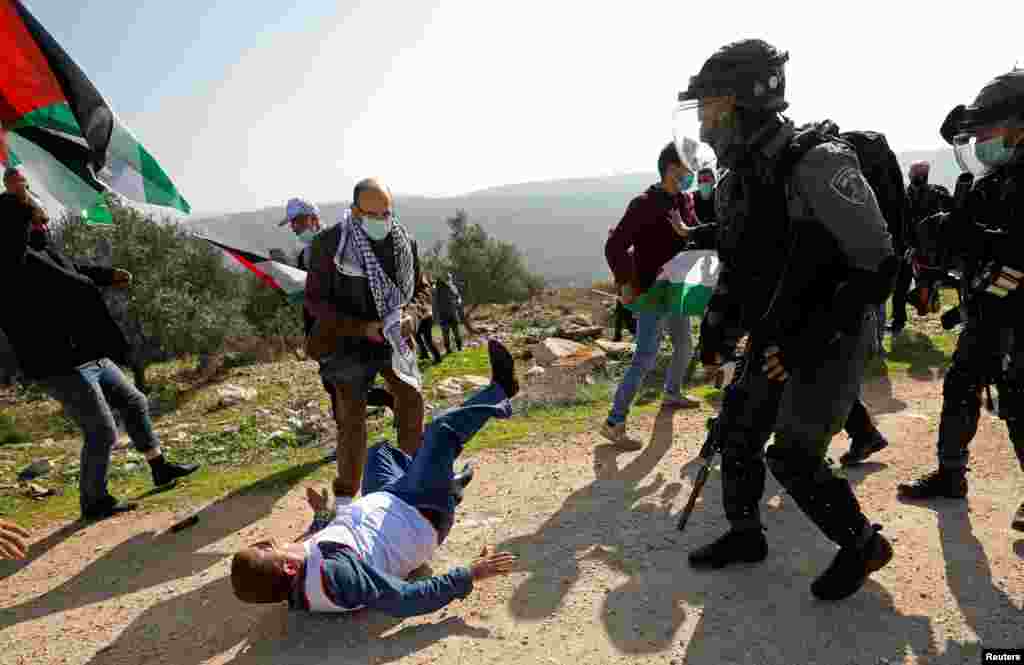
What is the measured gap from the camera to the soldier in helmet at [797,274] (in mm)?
2635

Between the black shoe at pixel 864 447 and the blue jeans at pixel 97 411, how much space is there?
5184mm

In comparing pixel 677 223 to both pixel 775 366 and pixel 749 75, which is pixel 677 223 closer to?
pixel 749 75

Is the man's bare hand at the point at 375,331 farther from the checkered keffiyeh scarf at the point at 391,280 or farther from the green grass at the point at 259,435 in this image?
the green grass at the point at 259,435

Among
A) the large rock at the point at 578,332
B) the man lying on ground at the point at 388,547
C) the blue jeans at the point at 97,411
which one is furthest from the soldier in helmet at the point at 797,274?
the large rock at the point at 578,332

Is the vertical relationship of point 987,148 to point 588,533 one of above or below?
above

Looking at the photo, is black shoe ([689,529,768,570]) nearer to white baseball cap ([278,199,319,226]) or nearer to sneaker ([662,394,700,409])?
sneaker ([662,394,700,409])

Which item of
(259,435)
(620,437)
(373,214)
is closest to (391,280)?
(373,214)

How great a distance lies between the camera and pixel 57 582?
4.05m

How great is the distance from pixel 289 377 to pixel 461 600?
36.2ft

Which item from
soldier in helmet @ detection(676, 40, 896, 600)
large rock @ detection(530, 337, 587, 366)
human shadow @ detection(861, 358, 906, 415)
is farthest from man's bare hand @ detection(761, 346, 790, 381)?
large rock @ detection(530, 337, 587, 366)

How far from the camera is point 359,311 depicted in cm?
433

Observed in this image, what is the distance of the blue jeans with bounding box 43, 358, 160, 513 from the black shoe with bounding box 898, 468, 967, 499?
5.35 m

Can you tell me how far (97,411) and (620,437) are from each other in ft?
13.0

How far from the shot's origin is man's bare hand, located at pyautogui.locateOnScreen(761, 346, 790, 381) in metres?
2.83
